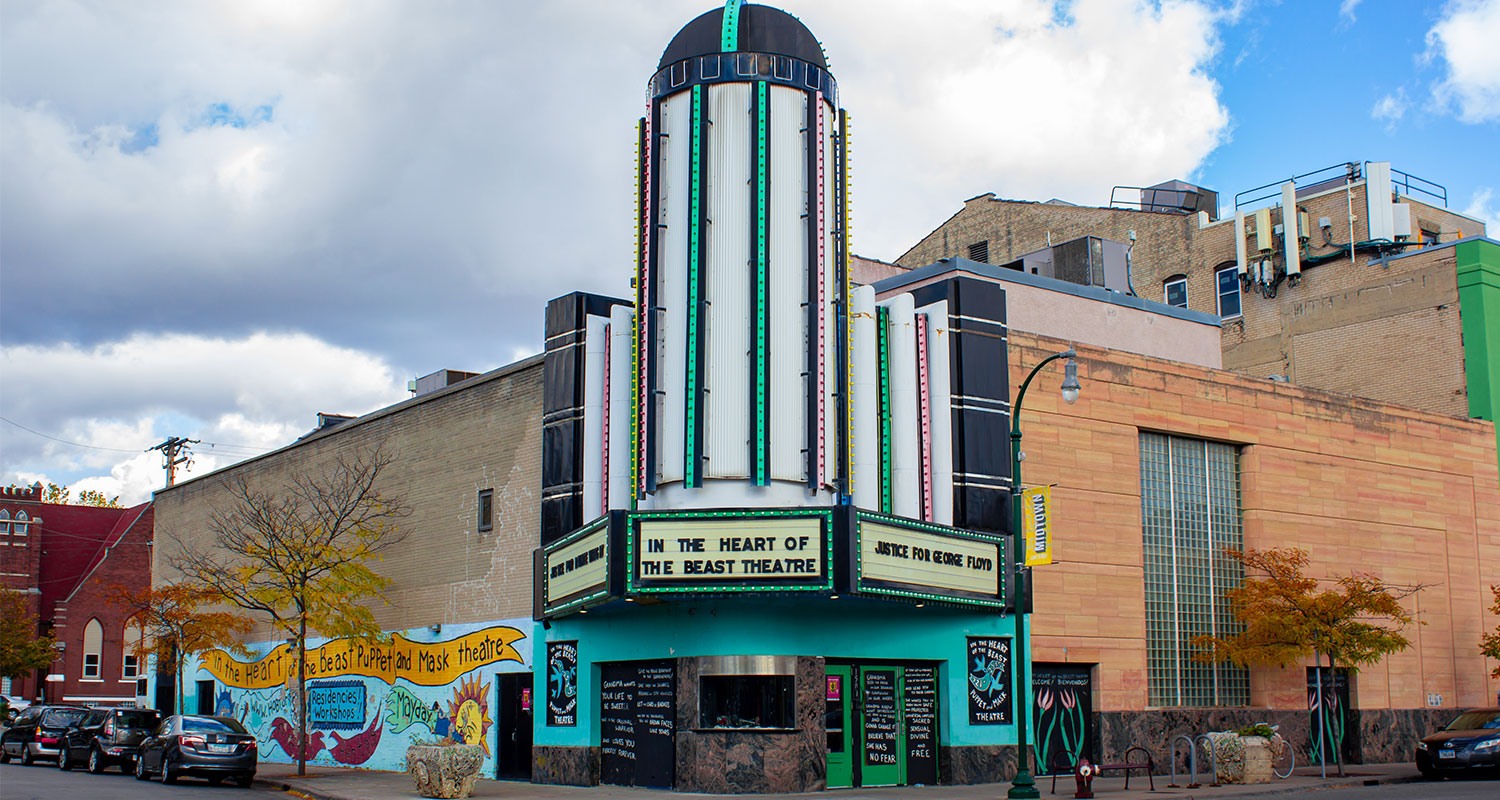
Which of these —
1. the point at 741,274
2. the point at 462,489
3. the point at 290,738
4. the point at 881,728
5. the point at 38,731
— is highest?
the point at 741,274

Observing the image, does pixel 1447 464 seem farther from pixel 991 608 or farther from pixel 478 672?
pixel 478 672

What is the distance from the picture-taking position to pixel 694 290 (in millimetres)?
25406

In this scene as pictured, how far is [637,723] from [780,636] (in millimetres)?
3560

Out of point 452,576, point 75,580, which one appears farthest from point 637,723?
point 75,580

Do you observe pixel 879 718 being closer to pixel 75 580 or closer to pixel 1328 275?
pixel 1328 275

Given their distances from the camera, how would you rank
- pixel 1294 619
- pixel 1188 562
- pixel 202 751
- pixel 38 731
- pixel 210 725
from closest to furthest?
pixel 202 751
pixel 210 725
pixel 1294 619
pixel 1188 562
pixel 38 731

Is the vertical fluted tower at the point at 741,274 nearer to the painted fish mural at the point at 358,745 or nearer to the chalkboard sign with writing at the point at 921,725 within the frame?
the chalkboard sign with writing at the point at 921,725

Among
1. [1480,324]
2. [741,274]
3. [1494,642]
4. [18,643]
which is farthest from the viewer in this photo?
[18,643]

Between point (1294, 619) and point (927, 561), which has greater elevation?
point (927, 561)

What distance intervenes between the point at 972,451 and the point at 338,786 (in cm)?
1414

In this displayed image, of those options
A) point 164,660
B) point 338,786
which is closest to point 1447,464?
point 338,786

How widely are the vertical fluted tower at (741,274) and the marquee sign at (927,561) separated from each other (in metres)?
1.60

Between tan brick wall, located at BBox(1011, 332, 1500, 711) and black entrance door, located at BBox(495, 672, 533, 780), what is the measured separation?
10466 mm

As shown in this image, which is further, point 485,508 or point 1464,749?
point 485,508
